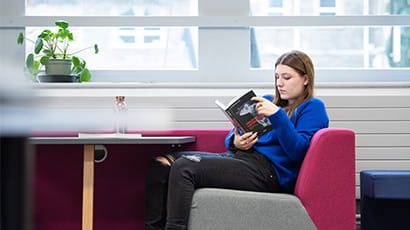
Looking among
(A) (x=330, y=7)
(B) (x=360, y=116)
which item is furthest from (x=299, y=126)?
(A) (x=330, y=7)

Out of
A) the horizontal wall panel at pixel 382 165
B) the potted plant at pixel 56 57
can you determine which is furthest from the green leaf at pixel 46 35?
the horizontal wall panel at pixel 382 165

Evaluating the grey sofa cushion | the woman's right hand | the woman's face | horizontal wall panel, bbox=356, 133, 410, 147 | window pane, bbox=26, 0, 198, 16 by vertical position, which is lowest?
the grey sofa cushion

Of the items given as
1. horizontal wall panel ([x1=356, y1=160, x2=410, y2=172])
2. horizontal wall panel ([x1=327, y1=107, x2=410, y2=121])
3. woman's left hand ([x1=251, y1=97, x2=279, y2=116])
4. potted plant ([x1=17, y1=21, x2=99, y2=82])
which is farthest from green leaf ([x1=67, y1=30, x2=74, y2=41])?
horizontal wall panel ([x1=356, y1=160, x2=410, y2=172])

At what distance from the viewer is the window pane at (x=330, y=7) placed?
322 centimetres

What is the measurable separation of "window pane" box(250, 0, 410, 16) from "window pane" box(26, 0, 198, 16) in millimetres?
424

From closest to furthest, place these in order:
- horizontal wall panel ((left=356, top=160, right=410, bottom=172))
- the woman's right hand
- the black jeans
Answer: the black jeans
the woman's right hand
horizontal wall panel ((left=356, top=160, right=410, bottom=172))

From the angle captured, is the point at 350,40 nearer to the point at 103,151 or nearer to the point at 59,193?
the point at 103,151

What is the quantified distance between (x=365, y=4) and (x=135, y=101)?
1.54 m

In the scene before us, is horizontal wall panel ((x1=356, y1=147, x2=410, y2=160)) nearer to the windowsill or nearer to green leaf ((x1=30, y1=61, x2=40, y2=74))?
the windowsill

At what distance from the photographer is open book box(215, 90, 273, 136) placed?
206 cm

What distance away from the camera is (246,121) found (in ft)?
6.96

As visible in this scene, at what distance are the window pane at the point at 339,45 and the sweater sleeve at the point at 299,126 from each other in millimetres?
1115

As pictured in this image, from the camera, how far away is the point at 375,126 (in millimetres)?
2887

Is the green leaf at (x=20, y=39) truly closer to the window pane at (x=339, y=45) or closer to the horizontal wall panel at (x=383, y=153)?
the window pane at (x=339, y=45)
